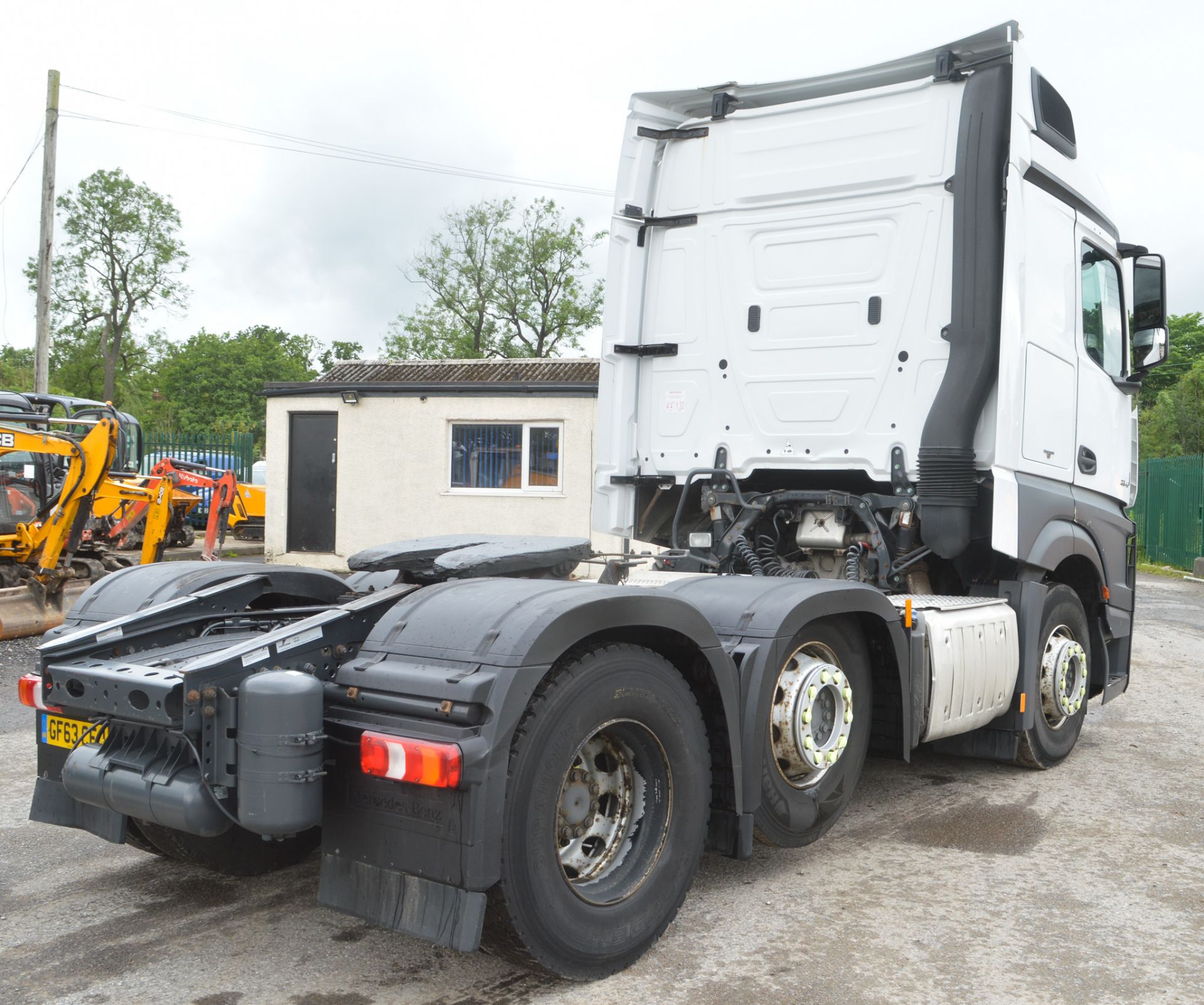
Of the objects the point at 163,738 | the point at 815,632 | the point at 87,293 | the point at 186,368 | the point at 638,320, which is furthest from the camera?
the point at 186,368

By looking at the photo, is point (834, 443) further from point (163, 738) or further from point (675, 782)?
point (163, 738)

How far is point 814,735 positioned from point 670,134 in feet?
11.9

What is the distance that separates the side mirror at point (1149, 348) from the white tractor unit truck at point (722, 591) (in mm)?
20

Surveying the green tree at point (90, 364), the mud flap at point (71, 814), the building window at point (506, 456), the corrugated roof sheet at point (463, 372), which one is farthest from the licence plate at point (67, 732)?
the green tree at point (90, 364)

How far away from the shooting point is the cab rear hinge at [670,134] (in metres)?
6.23

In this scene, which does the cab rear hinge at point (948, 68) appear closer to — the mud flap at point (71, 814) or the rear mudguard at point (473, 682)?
the rear mudguard at point (473, 682)

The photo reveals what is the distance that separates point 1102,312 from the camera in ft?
21.3

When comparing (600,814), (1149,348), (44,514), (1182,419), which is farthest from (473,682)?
(1182,419)

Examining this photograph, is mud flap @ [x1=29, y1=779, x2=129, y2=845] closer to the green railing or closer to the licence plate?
the licence plate

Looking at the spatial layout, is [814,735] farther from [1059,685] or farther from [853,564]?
[1059,685]

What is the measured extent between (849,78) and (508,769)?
14.4ft

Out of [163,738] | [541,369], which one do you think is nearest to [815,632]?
[163,738]

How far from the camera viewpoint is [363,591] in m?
4.34

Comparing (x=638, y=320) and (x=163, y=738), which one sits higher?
(x=638, y=320)
